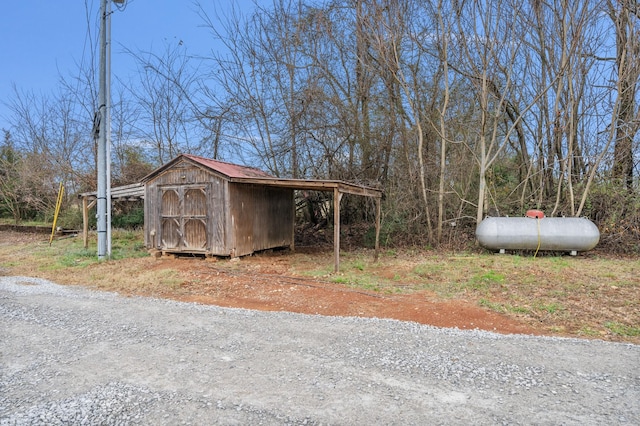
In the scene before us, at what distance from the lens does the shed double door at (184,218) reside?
10.0m

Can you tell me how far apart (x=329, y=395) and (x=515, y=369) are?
1717 mm

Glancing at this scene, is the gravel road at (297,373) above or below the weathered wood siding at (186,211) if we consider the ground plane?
below

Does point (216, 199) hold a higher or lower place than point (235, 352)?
higher

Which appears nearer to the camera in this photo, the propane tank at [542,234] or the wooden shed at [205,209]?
the wooden shed at [205,209]

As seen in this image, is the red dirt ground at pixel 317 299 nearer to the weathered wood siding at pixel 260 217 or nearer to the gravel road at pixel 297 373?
the gravel road at pixel 297 373

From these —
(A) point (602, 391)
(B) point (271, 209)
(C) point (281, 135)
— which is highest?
(C) point (281, 135)

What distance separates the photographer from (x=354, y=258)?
34.5 ft

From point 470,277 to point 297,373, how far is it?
17.5 ft

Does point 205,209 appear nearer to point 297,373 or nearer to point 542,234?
point 297,373

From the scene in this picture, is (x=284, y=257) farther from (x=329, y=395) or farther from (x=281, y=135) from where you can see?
(x=329, y=395)

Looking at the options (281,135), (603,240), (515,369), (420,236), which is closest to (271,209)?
(281,135)

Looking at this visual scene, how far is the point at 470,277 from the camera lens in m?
7.68

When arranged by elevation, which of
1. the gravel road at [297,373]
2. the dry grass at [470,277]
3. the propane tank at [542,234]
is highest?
the propane tank at [542,234]

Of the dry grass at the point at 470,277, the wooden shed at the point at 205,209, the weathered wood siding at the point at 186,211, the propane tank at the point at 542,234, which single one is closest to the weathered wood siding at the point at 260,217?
the wooden shed at the point at 205,209
